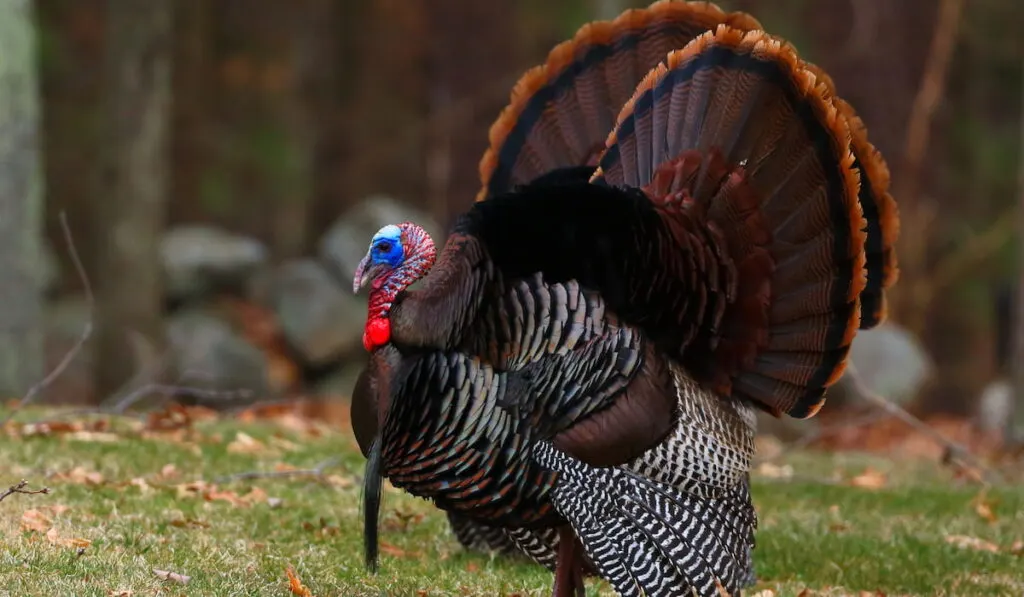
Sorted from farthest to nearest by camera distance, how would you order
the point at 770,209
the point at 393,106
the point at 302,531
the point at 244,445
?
the point at 393,106 < the point at 244,445 < the point at 302,531 < the point at 770,209

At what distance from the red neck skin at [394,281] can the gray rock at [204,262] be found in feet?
44.0

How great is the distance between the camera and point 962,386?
792 inches

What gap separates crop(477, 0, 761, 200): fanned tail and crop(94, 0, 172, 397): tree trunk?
6.96 m

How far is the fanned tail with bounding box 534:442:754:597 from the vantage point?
14.6 ft

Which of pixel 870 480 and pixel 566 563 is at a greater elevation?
pixel 566 563

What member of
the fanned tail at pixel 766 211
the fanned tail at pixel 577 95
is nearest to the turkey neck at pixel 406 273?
the fanned tail at pixel 766 211

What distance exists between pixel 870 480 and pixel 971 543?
6.29 ft

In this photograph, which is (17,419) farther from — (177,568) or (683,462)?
(683,462)

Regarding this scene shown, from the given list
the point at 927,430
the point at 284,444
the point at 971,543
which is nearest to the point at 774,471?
the point at 927,430

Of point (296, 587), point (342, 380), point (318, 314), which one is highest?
point (296, 587)

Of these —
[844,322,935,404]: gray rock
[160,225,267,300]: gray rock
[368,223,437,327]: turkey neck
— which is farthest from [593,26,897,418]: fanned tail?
[160,225,267,300]: gray rock

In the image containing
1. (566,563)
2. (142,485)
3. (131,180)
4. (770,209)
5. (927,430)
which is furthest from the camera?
(131,180)

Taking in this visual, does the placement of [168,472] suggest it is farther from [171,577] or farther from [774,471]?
[774,471]

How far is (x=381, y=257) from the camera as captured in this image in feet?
15.1
